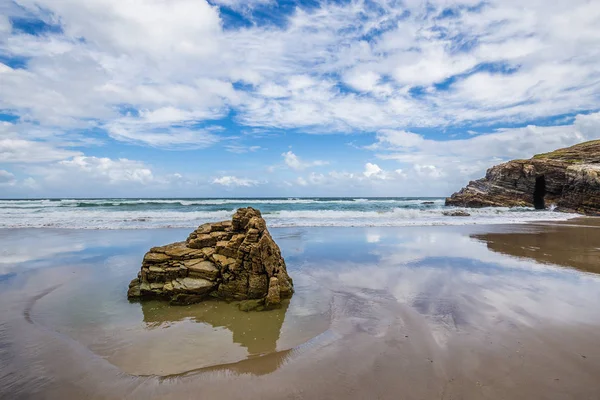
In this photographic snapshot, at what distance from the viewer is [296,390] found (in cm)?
414

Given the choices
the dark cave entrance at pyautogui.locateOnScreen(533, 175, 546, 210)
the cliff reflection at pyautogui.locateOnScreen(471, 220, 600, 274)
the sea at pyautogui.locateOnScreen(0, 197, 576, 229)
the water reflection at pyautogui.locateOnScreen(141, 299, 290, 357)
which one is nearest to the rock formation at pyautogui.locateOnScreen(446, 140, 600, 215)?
the dark cave entrance at pyautogui.locateOnScreen(533, 175, 546, 210)

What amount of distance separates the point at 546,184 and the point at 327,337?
4760cm

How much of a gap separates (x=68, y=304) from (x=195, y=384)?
507cm

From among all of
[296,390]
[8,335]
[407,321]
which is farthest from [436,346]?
[8,335]

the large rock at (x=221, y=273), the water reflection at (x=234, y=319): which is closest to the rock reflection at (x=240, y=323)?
the water reflection at (x=234, y=319)

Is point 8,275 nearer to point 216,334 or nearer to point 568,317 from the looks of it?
point 216,334

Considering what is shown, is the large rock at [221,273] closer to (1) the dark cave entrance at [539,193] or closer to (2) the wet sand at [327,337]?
(2) the wet sand at [327,337]

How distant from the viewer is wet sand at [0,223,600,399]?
4.20 m

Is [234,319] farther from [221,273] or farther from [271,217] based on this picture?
[271,217]

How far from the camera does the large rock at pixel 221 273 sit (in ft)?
24.9

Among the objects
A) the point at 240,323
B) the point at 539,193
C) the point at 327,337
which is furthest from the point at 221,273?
the point at 539,193

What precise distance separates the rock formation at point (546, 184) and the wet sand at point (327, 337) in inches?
1295

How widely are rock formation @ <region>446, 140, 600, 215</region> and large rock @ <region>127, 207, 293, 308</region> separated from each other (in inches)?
1616

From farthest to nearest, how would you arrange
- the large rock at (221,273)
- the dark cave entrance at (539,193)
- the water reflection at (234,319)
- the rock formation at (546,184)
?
the dark cave entrance at (539,193) < the rock formation at (546,184) < the large rock at (221,273) < the water reflection at (234,319)
